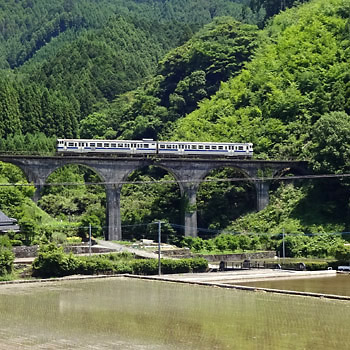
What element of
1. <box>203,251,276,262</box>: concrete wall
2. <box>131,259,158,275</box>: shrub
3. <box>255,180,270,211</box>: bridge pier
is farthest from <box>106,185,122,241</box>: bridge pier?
<box>131,259,158,275</box>: shrub

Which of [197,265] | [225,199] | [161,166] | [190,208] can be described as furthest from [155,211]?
[197,265]

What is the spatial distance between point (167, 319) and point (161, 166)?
41302 millimetres

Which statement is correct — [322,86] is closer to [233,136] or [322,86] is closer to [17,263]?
[233,136]

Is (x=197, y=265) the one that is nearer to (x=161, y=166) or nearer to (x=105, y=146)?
(x=161, y=166)

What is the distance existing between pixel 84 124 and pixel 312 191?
149 feet

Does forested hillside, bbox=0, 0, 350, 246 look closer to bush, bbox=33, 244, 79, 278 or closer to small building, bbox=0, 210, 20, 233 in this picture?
small building, bbox=0, 210, 20, 233

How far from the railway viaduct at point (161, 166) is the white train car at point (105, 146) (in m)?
0.91

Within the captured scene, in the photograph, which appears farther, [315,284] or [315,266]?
[315,266]

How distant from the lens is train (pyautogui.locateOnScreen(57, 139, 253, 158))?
200 ft

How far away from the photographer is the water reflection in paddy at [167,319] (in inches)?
747

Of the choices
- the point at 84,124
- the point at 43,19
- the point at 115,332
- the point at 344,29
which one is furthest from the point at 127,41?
the point at 115,332

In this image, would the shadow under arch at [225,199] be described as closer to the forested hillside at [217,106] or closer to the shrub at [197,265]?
the forested hillside at [217,106]

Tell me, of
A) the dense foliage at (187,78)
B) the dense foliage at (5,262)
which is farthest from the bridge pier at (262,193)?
the dense foliage at (5,262)

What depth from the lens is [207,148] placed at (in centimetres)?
6594
